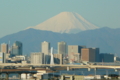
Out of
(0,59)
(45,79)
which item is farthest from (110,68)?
(45,79)

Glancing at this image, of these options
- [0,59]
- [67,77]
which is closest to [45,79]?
[67,77]

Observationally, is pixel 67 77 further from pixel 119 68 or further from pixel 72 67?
pixel 72 67

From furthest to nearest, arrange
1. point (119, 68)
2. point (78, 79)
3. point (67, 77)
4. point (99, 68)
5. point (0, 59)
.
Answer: point (0, 59) → point (99, 68) → point (119, 68) → point (67, 77) → point (78, 79)

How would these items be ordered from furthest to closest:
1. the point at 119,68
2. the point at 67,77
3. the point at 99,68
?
the point at 99,68 < the point at 119,68 < the point at 67,77

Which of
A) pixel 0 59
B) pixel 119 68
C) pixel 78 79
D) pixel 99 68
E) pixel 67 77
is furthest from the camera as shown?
pixel 0 59

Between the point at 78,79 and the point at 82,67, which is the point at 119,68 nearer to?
the point at 82,67

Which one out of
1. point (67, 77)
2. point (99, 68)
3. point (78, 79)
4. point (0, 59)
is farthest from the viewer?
point (0, 59)

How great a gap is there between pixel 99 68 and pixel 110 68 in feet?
10.5

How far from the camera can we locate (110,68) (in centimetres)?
15412

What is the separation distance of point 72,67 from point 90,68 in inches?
190

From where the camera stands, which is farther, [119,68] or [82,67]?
[82,67]

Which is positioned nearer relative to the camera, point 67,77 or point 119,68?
point 67,77

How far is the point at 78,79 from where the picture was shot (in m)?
38.3

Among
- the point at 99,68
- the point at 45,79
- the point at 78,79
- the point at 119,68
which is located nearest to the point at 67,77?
the point at 45,79
